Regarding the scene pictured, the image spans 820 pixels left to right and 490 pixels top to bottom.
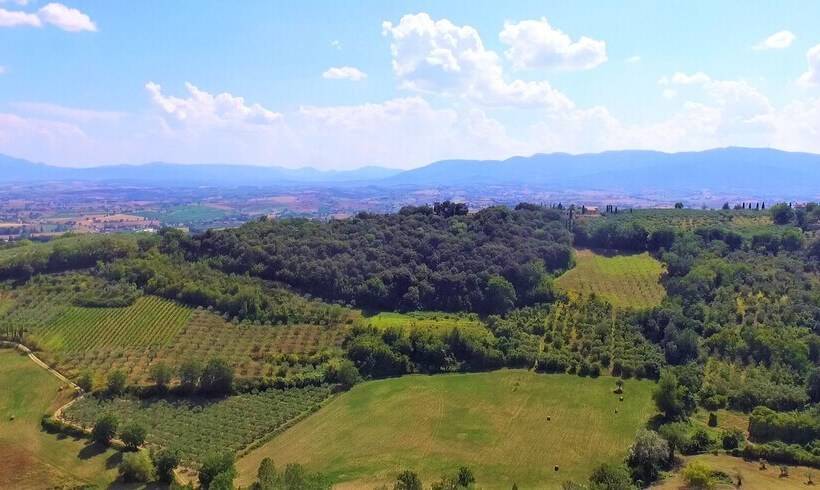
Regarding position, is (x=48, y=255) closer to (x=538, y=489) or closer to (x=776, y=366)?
(x=538, y=489)

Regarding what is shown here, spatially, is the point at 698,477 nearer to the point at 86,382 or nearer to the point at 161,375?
the point at 161,375

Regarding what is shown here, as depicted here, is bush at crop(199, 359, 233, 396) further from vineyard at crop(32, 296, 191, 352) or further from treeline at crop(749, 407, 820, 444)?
treeline at crop(749, 407, 820, 444)

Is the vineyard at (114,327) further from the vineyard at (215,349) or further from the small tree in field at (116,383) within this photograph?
the small tree in field at (116,383)

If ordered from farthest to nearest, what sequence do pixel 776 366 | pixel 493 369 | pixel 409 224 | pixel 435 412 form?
pixel 409 224 → pixel 493 369 → pixel 776 366 → pixel 435 412

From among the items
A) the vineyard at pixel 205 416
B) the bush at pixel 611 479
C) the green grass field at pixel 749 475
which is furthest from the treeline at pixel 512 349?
the bush at pixel 611 479

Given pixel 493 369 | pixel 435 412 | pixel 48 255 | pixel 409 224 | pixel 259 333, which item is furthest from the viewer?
pixel 409 224

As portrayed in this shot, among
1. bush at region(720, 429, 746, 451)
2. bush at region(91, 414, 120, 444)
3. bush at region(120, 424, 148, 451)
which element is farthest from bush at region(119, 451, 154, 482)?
bush at region(720, 429, 746, 451)

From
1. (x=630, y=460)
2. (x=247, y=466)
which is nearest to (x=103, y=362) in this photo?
(x=247, y=466)
